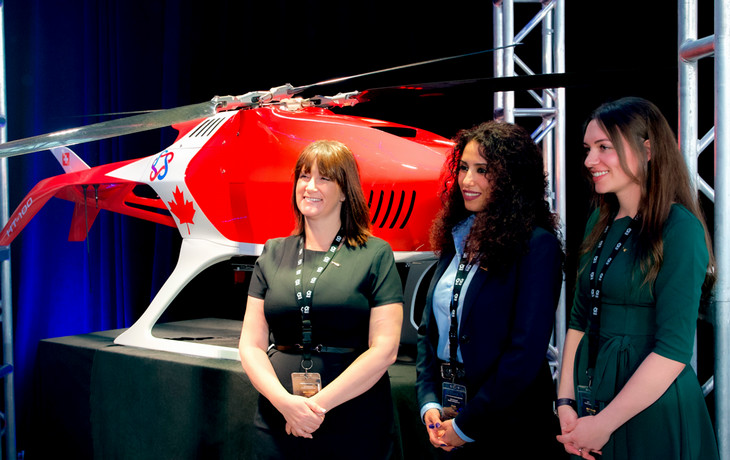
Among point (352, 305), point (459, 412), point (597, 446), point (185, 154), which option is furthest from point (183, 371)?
point (597, 446)

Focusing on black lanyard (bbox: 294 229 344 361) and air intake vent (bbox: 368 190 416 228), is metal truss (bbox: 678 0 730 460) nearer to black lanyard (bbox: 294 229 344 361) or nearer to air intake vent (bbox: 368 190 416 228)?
black lanyard (bbox: 294 229 344 361)

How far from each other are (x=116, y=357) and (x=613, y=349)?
8.99 feet

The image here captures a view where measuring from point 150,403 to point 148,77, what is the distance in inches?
138

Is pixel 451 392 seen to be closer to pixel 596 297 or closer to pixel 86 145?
pixel 596 297

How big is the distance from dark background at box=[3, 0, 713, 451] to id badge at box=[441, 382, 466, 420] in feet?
8.97

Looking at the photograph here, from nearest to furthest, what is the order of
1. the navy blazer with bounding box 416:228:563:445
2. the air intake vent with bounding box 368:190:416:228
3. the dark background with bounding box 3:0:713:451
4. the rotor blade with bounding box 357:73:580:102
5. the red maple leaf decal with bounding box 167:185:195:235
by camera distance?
the navy blazer with bounding box 416:228:563:445, the rotor blade with bounding box 357:73:580:102, the air intake vent with bounding box 368:190:416:228, the red maple leaf decal with bounding box 167:185:195:235, the dark background with bounding box 3:0:713:451

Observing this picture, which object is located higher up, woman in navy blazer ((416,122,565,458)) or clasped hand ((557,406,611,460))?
woman in navy blazer ((416,122,565,458))

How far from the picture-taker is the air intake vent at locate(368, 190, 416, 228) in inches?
114

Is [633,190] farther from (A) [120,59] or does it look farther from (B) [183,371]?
(A) [120,59]

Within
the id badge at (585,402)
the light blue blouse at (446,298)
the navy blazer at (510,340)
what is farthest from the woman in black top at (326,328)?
the id badge at (585,402)

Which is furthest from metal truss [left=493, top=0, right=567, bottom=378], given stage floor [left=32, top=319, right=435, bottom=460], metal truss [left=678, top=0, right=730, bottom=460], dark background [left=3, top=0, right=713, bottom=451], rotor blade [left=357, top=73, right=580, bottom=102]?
metal truss [left=678, top=0, right=730, bottom=460]

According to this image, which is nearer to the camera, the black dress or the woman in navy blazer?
the woman in navy blazer

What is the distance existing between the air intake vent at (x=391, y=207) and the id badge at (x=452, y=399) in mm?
1234

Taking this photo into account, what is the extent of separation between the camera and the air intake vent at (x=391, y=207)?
2.89m
